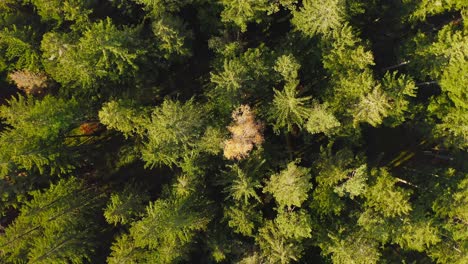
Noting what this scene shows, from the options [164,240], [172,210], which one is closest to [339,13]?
[172,210]

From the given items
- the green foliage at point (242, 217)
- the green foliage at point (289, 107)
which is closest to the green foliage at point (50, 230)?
the green foliage at point (242, 217)

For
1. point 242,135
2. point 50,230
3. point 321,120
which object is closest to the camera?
point 321,120

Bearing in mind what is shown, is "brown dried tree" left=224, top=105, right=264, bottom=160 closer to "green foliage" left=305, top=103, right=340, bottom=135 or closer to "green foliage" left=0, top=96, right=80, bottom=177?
"green foliage" left=305, top=103, right=340, bottom=135

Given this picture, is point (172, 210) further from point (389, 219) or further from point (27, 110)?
point (389, 219)

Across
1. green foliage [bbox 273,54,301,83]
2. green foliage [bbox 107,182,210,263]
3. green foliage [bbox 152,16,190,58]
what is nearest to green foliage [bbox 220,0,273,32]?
green foliage [bbox 152,16,190,58]

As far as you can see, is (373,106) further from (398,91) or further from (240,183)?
(240,183)

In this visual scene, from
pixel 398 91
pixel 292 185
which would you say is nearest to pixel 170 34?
pixel 292 185
